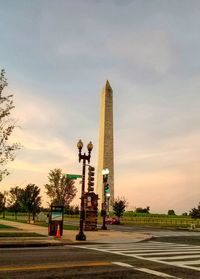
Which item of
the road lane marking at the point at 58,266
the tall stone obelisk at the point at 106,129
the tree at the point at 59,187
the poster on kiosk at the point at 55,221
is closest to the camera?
the road lane marking at the point at 58,266

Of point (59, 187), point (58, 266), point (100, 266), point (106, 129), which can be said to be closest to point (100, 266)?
point (100, 266)

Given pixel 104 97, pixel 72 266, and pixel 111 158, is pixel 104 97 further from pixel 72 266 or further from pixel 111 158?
pixel 72 266

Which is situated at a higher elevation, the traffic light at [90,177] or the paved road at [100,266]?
the traffic light at [90,177]

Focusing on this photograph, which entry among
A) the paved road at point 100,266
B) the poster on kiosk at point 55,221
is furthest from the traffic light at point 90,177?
the paved road at point 100,266

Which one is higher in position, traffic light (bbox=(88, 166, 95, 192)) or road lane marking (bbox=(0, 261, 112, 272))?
traffic light (bbox=(88, 166, 95, 192))

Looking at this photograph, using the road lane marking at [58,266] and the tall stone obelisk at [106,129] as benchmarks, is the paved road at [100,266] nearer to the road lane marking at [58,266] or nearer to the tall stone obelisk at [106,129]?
the road lane marking at [58,266]

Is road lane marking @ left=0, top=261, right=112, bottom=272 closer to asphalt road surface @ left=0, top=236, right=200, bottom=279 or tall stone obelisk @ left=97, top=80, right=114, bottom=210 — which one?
asphalt road surface @ left=0, top=236, right=200, bottom=279

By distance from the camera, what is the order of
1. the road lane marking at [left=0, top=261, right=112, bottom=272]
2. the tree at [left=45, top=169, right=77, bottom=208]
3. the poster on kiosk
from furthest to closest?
the tree at [left=45, top=169, right=77, bottom=208] → the poster on kiosk → the road lane marking at [left=0, top=261, right=112, bottom=272]

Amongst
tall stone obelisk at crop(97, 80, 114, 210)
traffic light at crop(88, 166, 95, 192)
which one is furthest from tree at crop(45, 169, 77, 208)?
traffic light at crop(88, 166, 95, 192)

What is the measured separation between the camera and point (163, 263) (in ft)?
46.3

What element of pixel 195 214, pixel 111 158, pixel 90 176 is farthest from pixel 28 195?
pixel 90 176

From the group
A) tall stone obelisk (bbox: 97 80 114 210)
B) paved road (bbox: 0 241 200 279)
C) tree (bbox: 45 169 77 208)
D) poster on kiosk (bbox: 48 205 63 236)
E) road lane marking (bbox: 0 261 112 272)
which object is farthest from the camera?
tree (bbox: 45 169 77 208)

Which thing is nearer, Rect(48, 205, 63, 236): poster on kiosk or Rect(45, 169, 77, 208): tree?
Rect(48, 205, 63, 236): poster on kiosk

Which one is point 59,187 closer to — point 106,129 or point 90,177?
point 106,129
